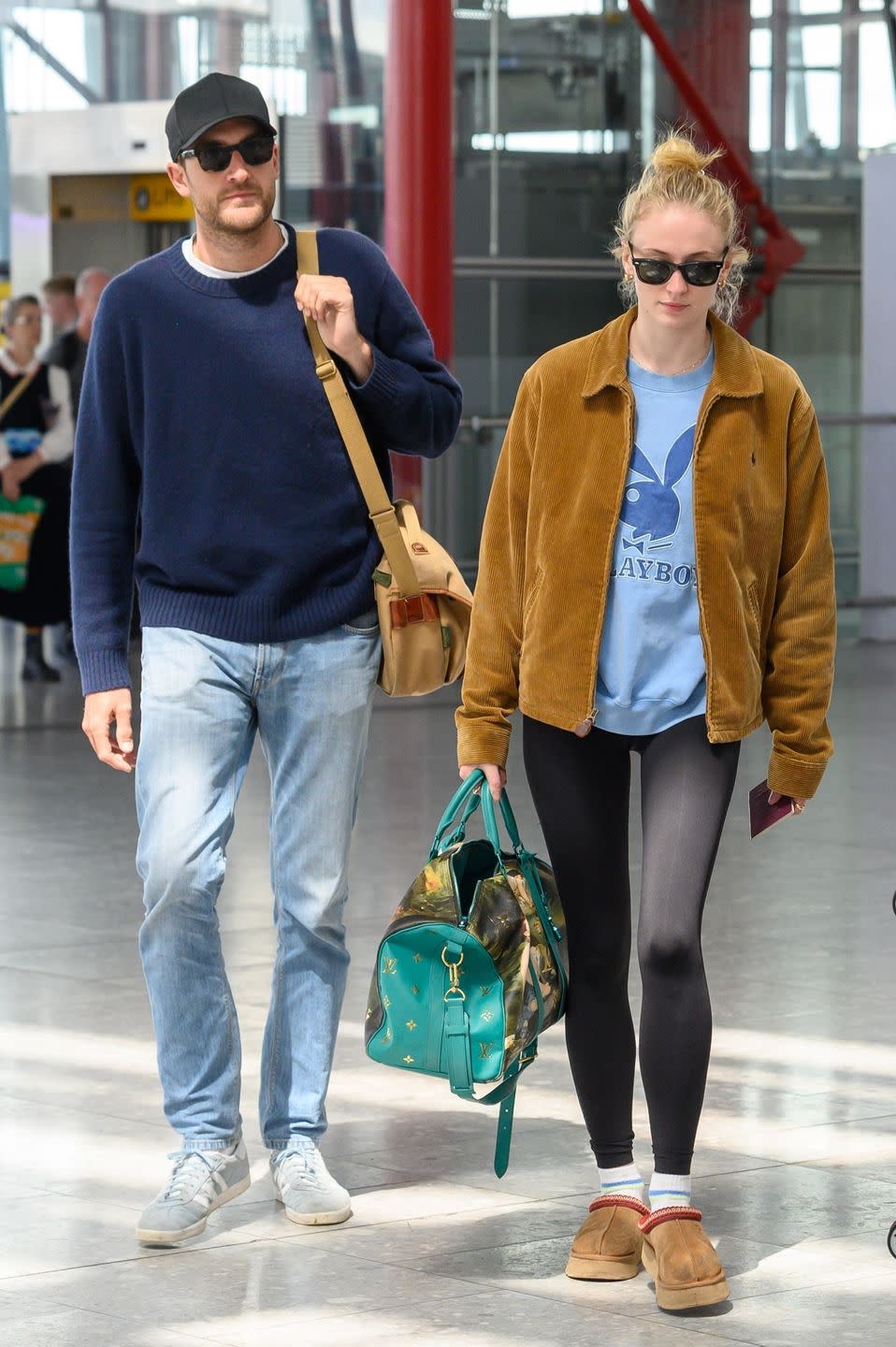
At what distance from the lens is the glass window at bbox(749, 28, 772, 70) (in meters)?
20.8

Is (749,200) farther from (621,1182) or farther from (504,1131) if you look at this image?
(621,1182)

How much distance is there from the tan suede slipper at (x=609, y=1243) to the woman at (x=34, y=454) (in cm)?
1052

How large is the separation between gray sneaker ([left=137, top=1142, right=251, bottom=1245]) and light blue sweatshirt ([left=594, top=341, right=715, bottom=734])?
1114 millimetres

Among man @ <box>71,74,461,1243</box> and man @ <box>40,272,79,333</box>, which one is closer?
man @ <box>71,74,461,1243</box>

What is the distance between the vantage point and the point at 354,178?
18359 mm

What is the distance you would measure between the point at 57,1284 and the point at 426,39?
418 inches

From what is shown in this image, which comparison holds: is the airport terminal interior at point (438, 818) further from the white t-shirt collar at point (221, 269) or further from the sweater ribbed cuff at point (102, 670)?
the white t-shirt collar at point (221, 269)

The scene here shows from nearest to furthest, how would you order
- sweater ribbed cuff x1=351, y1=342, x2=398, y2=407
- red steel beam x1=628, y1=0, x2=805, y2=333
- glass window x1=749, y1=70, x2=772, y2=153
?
sweater ribbed cuff x1=351, y1=342, x2=398, y2=407, red steel beam x1=628, y1=0, x2=805, y2=333, glass window x1=749, y1=70, x2=772, y2=153

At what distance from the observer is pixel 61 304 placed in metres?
15.5

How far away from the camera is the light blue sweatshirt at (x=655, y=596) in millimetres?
4047

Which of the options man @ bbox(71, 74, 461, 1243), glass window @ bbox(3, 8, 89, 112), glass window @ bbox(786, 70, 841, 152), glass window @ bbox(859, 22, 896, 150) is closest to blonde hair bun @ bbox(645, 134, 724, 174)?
man @ bbox(71, 74, 461, 1243)

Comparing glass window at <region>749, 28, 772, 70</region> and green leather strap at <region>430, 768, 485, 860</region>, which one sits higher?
glass window at <region>749, 28, 772, 70</region>

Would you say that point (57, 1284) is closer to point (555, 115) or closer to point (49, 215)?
point (49, 215)

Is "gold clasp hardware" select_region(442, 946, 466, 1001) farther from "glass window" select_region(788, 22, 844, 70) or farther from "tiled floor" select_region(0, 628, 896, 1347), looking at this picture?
"glass window" select_region(788, 22, 844, 70)
